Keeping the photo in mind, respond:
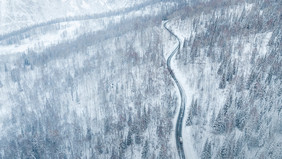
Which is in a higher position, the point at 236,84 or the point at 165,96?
the point at 236,84

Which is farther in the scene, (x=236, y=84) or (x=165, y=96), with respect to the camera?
(x=165, y=96)

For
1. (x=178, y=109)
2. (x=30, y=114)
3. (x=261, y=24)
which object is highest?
(x=261, y=24)

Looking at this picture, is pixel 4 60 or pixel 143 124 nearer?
pixel 143 124

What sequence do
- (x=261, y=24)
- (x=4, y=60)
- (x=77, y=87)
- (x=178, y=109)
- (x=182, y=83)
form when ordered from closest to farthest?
(x=178, y=109) → (x=182, y=83) → (x=261, y=24) → (x=77, y=87) → (x=4, y=60)

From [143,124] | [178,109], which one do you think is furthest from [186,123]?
[143,124]

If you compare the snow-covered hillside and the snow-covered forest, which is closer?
the snow-covered hillside

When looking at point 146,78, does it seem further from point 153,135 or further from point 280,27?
point 280,27

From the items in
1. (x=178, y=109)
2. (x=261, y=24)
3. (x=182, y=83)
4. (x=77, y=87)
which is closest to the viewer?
(x=178, y=109)

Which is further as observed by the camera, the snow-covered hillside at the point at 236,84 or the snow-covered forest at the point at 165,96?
the snow-covered forest at the point at 165,96
